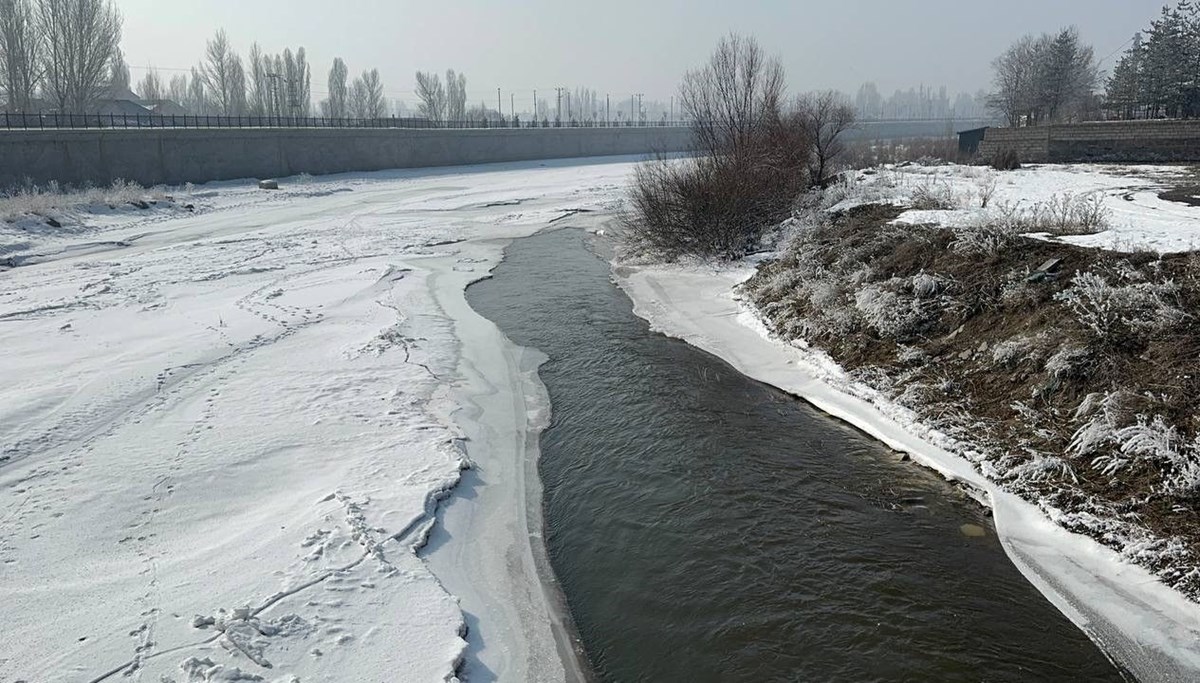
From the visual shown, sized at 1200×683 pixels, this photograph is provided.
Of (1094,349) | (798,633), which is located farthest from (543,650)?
(1094,349)

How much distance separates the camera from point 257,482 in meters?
8.98

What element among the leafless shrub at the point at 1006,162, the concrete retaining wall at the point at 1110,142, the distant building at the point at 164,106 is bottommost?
the leafless shrub at the point at 1006,162

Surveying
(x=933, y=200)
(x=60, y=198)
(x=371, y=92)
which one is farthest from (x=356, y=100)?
(x=933, y=200)

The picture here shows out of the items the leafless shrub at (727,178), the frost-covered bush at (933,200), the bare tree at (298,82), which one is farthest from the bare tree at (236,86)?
the frost-covered bush at (933,200)

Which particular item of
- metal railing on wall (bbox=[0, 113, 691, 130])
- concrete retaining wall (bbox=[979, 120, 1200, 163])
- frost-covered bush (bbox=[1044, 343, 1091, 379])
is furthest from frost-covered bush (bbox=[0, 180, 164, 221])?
concrete retaining wall (bbox=[979, 120, 1200, 163])

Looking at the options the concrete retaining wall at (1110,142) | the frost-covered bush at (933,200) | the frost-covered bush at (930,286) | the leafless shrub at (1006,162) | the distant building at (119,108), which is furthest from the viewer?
the distant building at (119,108)

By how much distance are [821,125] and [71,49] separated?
1980 inches

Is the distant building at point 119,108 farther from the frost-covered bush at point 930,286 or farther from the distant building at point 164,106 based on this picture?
the frost-covered bush at point 930,286

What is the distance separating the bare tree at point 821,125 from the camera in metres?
28.4

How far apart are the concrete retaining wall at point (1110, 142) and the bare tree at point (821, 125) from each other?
8.87 m

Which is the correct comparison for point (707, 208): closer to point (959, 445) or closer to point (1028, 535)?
point (959, 445)

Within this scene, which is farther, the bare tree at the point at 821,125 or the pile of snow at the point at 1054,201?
the bare tree at the point at 821,125

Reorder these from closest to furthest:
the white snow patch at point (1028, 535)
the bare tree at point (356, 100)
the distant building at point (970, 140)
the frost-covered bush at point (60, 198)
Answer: the white snow patch at point (1028, 535), the frost-covered bush at point (60, 198), the distant building at point (970, 140), the bare tree at point (356, 100)

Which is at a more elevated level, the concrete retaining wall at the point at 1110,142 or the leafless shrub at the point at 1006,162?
the concrete retaining wall at the point at 1110,142
